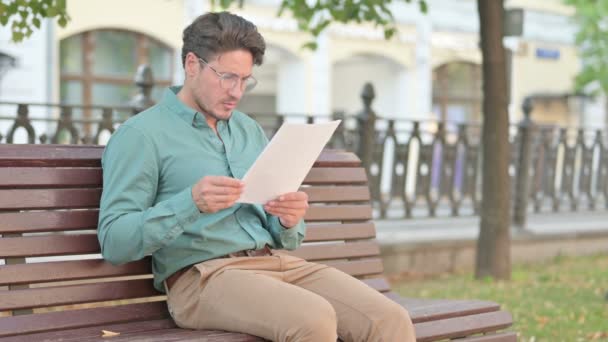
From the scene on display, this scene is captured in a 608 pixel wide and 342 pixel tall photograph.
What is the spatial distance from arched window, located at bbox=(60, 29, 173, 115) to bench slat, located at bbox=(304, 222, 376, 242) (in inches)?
640

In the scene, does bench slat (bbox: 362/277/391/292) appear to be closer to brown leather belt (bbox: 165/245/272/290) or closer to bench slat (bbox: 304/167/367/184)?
bench slat (bbox: 304/167/367/184)

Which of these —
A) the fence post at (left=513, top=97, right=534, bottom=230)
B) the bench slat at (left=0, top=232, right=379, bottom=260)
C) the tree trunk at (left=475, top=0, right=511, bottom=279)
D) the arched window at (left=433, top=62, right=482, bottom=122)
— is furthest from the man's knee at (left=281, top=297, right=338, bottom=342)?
the arched window at (left=433, top=62, right=482, bottom=122)

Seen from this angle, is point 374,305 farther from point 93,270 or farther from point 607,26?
point 607,26

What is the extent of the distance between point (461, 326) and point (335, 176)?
96cm

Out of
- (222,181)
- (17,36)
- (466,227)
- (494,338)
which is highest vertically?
(17,36)

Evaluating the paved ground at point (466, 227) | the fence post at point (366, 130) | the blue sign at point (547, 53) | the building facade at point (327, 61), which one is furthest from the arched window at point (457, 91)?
the fence post at point (366, 130)

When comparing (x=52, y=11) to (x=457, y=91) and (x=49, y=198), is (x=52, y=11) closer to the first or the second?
(x=49, y=198)

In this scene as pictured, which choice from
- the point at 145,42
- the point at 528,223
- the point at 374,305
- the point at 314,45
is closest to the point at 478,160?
the point at 528,223

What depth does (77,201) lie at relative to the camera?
4.09 meters

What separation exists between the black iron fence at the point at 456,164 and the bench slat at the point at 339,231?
13.6ft

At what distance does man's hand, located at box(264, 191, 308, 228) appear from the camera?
3.83 m

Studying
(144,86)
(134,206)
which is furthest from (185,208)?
(144,86)

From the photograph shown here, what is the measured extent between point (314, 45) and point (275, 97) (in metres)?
17.6

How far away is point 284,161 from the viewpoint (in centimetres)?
369
